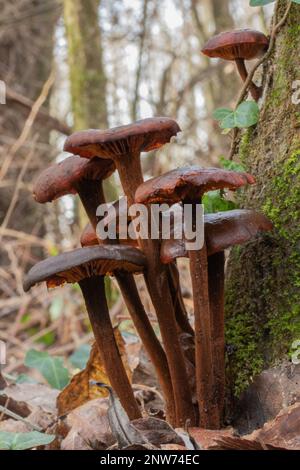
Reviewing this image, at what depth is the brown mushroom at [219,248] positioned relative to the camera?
1.84 m

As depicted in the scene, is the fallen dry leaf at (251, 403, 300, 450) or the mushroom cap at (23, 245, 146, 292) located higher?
the mushroom cap at (23, 245, 146, 292)

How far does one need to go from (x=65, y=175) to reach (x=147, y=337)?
Answer: 63 centimetres

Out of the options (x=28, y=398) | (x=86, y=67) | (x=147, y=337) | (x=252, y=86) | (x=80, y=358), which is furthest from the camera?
(x=86, y=67)

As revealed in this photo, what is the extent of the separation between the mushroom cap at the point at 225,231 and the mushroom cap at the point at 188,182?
Answer: 0.37 feet

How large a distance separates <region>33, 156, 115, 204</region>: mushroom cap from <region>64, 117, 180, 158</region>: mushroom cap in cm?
4

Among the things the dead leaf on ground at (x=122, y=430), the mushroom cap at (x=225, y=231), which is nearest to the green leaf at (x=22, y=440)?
the dead leaf on ground at (x=122, y=430)

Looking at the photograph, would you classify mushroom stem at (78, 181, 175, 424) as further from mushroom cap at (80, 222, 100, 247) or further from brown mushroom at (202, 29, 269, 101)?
brown mushroom at (202, 29, 269, 101)

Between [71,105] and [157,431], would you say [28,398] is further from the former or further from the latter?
[71,105]

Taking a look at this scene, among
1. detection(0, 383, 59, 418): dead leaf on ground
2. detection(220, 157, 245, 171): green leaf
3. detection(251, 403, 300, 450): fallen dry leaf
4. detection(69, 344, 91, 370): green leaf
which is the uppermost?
detection(220, 157, 245, 171): green leaf

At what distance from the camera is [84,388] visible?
2.65 metres

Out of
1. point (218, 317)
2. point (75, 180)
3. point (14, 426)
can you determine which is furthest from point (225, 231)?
point (14, 426)

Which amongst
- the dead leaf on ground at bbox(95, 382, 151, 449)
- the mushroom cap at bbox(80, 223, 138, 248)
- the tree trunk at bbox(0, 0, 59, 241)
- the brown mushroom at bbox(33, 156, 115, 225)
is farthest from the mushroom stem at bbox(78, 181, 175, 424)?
the tree trunk at bbox(0, 0, 59, 241)

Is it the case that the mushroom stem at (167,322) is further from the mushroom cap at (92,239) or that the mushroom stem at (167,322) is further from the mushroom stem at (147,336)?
the mushroom cap at (92,239)

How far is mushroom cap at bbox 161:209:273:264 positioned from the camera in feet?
6.01
